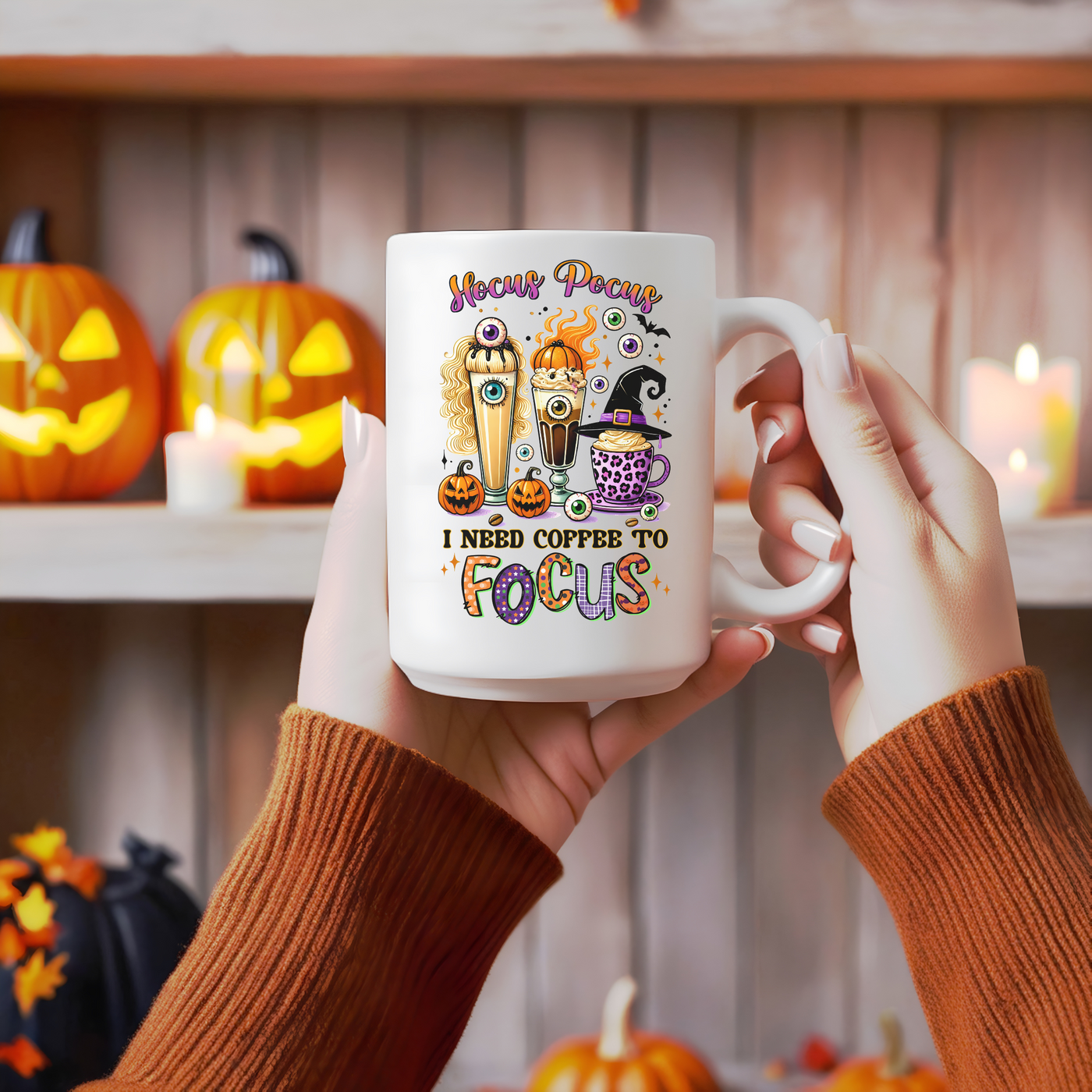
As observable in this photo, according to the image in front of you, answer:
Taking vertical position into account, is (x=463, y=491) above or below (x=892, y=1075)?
above

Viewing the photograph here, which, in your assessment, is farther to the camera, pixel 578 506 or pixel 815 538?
pixel 815 538

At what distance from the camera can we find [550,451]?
532mm

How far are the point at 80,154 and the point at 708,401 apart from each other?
0.96 m

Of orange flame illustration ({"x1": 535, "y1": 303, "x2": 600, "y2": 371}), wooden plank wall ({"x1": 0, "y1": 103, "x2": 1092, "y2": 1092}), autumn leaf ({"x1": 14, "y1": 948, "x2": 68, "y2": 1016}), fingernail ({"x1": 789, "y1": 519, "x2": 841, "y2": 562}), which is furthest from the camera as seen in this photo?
wooden plank wall ({"x1": 0, "y1": 103, "x2": 1092, "y2": 1092})

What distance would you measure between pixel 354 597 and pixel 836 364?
0.35 m

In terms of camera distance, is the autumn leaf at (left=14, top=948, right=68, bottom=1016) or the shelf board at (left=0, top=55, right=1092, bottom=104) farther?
the autumn leaf at (left=14, top=948, right=68, bottom=1016)

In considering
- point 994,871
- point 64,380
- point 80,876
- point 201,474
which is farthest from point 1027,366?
point 80,876

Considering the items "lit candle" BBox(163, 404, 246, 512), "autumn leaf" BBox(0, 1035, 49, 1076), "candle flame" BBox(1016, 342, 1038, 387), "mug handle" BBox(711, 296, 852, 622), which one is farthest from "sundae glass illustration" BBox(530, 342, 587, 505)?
"autumn leaf" BBox(0, 1035, 49, 1076)

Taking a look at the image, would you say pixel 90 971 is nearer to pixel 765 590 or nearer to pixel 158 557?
pixel 158 557

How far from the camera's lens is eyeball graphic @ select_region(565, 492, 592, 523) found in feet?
1.76

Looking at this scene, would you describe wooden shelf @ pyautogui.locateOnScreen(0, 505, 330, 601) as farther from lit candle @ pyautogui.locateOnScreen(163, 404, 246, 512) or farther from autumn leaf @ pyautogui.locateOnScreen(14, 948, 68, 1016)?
autumn leaf @ pyautogui.locateOnScreen(14, 948, 68, 1016)

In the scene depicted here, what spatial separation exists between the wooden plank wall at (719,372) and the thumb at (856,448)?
0.52 meters

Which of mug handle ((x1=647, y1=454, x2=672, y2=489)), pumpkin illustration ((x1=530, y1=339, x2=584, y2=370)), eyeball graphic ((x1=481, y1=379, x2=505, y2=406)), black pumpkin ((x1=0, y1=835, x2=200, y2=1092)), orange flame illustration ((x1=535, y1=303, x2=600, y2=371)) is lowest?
black pumpkin ((x1=0, y1=835, x2=200, y2=1092))

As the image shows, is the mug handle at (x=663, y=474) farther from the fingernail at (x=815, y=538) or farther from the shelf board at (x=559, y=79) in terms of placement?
the shelf board at (x=559, y=79)
